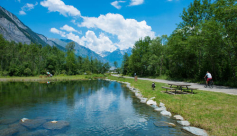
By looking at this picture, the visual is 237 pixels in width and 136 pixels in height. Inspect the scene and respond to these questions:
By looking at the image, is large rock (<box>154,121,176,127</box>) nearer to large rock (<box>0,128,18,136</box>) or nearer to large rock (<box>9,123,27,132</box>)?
large rock (<box>9,123,27,132</box>)

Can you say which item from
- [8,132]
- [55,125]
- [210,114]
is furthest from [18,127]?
[210,114]

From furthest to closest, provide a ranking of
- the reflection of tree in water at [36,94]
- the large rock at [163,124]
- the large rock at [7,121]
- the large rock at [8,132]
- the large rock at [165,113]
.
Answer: the reflection of tree in water at [36,94] < the large rock at [165,113] < the large rock at [7,121] < the large rock at [163,124] < the large rock at [8,132]

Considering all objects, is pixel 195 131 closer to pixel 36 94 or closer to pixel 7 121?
pixel 7 121

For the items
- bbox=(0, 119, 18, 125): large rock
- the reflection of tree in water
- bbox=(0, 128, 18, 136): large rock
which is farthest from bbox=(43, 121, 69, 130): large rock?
the reflection of tree in water

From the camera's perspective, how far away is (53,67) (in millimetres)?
77375

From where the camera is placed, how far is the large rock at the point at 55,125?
8938 millimetres

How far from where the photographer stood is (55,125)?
30.4ft

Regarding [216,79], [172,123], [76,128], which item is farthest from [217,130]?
[216,79]

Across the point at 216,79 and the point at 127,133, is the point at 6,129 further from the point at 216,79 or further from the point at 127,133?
the point at 216,79

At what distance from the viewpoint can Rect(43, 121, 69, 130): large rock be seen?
894 centimetres

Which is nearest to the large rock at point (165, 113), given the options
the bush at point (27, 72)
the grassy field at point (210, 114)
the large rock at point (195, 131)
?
the grassy field at point (210, 114)

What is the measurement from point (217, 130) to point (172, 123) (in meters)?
2.50

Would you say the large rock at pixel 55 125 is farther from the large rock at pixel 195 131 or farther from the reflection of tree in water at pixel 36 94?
the large rock at pixel 195 131

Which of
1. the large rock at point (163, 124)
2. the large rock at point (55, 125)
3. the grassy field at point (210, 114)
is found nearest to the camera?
the grassy field at point (210, 114)
